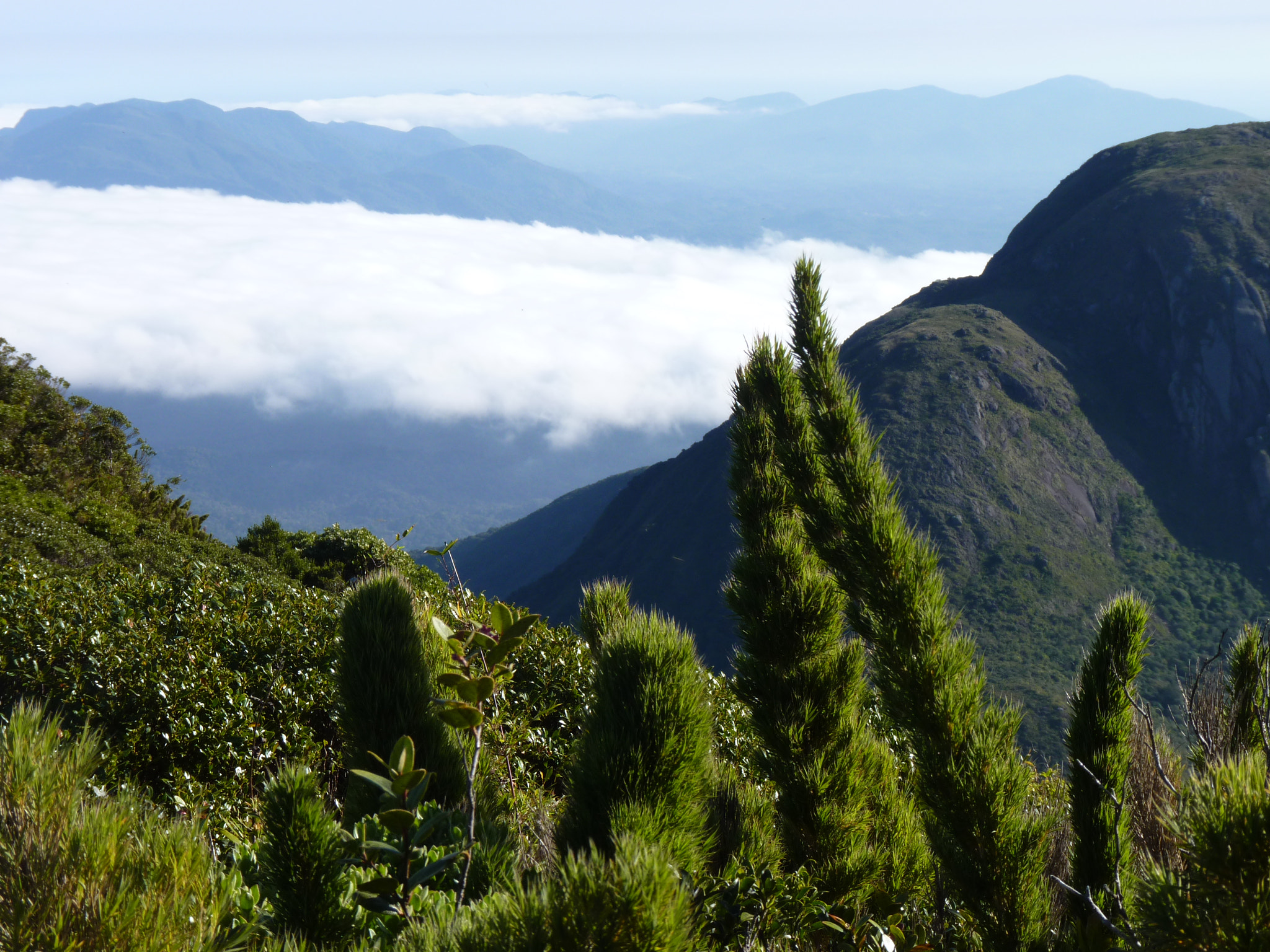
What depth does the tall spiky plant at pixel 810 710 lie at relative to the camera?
3.39 meters

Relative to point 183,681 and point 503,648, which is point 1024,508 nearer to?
point 183,681

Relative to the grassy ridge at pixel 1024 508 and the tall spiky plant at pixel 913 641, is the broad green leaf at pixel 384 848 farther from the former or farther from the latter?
the grassy ridge at pixel 1024 508

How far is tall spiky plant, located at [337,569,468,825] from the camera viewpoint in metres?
3.31

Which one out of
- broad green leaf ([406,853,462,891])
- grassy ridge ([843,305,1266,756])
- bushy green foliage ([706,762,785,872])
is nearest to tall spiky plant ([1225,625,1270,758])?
bushy green foliage ([706,762,785,872])

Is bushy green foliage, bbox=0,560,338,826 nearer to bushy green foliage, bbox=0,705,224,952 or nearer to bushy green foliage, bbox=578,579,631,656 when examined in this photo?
bushy green foliage, bbox=578,579,631,656

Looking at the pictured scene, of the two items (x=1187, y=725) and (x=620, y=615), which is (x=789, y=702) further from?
(x=1187, y=725)

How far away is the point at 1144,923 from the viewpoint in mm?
1629

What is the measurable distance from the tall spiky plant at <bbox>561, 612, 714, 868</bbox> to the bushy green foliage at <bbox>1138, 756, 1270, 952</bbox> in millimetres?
1383

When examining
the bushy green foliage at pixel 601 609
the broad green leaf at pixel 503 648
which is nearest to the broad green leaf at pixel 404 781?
the broad green leaf at pixel 503 648

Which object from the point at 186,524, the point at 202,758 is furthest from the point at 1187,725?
the point at 186,524

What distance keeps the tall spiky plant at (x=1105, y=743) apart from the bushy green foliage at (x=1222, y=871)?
4.48ft

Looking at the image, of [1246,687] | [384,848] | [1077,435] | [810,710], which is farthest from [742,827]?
[1077,435]

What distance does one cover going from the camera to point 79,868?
1.51m

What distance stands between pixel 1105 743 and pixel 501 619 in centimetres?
222
